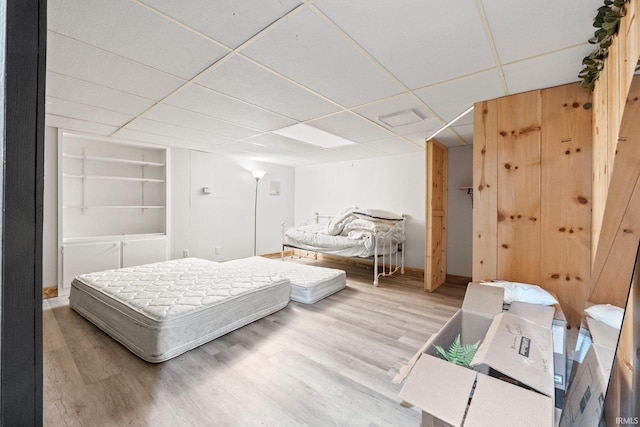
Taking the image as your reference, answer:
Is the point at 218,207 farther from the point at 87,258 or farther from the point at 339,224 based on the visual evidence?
the point at 339,224

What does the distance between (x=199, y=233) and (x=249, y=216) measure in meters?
1.09

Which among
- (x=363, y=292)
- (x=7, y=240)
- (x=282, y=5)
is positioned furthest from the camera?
(x=363, y=292)

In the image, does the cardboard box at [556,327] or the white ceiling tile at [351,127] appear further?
the white ceiling tile at [351,127]

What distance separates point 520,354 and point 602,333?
12.4 inches

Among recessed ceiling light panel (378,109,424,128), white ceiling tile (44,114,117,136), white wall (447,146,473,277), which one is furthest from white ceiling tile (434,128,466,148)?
white ceiling tile (44,114,117,136)

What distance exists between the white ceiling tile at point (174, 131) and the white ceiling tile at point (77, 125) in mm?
327

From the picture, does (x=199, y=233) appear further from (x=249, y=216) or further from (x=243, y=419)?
(x=243, y=419)

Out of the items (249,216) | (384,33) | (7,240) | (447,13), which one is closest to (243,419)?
(7,240)

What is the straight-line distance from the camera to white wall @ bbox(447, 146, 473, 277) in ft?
13.0

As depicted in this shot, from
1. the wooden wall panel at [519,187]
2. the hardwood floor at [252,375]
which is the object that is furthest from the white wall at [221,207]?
the wooden wall panel at [519,187]

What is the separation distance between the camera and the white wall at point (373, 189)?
4508 mm

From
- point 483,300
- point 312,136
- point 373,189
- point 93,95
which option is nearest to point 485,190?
point 483,300

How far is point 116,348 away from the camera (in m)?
1.99

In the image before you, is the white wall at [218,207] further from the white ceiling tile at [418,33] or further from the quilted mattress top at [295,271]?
the white ceiling tile at [418,33]
